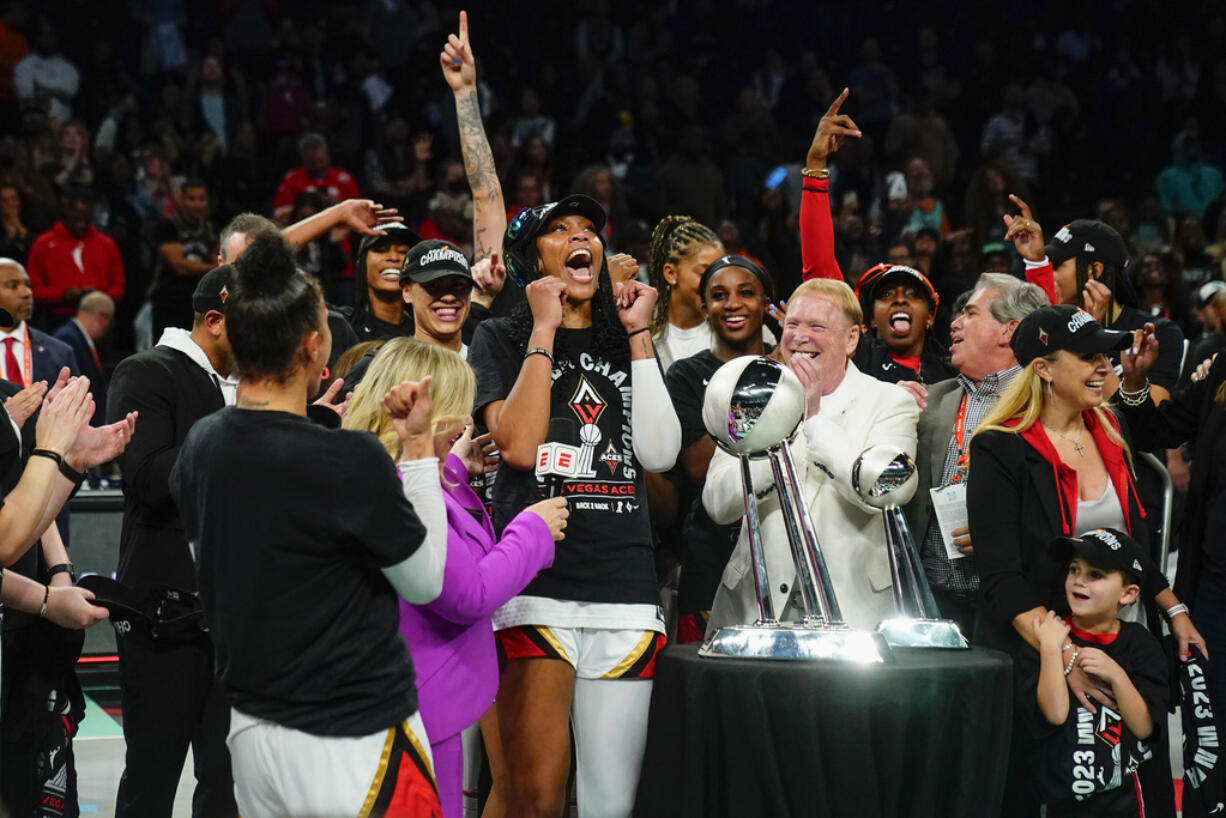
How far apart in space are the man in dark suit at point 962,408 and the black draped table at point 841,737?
92cm

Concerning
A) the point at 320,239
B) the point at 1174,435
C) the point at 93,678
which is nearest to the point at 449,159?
the point at 320,239

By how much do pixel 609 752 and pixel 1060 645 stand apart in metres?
1.19

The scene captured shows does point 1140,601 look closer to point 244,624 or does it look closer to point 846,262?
point 244,624

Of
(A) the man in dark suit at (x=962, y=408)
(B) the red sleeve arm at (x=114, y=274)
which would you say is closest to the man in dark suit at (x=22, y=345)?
(B) the red sleeve arm at (x=114, y=274)

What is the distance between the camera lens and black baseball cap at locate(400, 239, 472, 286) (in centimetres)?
460

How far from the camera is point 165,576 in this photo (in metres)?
4.07

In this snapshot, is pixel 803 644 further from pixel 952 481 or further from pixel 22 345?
pixel 22 345

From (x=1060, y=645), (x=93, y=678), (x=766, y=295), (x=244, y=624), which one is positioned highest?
(x=766, y=295)

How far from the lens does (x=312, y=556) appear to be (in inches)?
109

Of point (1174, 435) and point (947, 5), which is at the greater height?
point (947, 5)

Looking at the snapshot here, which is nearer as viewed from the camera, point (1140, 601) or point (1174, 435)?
point (1140, 601)

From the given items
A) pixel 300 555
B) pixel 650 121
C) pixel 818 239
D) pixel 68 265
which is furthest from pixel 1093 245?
pixel 650 121

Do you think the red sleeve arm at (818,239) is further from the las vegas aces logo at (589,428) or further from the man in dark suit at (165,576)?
the man in dark suit at (165,576)

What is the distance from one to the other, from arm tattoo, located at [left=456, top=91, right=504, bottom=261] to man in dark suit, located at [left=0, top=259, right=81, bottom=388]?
2490mm
